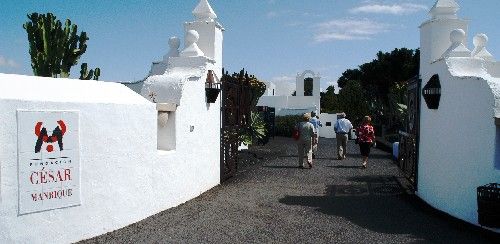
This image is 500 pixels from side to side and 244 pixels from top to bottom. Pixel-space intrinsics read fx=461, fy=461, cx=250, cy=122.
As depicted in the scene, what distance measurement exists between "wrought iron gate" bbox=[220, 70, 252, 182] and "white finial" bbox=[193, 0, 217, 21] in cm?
130

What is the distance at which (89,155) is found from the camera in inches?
230

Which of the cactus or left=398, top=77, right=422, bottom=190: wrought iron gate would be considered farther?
the cactus

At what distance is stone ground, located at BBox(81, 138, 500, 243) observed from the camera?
235 inches

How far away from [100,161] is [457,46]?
589cm

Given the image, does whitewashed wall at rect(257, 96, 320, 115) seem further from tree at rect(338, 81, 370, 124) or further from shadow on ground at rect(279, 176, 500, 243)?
shadow on ground at rect(279, 176, 500, 243)

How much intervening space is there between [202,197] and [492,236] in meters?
4.86

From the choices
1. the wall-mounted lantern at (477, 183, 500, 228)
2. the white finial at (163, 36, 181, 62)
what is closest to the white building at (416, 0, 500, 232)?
the wall-mounted lantern at (477, 183, 500, 228)

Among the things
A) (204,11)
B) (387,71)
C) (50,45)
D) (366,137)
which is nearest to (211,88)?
(204,11)

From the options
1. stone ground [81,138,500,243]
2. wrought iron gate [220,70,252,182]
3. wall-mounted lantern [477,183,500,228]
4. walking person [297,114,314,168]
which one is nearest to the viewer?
wall-mounted lantern [477,183,500,228]

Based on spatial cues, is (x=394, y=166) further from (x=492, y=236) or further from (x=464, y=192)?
(x=492, y=236)

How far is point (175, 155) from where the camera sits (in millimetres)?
7809

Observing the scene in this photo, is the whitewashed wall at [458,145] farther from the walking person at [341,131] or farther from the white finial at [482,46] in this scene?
the walking person at [341,131]

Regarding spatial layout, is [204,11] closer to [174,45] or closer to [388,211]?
[174,45]

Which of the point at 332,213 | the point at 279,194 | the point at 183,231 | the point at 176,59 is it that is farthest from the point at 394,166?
the point at 183,231
